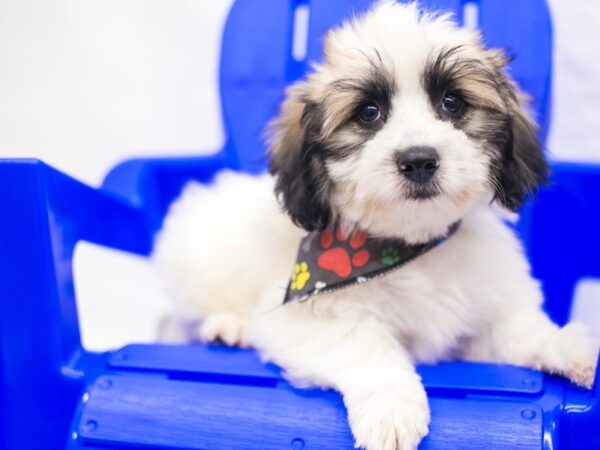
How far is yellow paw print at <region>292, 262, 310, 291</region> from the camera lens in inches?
72.3

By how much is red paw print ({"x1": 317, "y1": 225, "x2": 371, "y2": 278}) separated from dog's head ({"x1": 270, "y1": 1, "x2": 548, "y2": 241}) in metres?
0.06

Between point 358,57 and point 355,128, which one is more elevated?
point 358,57

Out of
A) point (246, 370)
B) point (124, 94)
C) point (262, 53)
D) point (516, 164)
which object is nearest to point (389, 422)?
point (246, 370)

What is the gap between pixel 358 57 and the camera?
1692mm

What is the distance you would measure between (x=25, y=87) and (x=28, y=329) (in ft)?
4.36

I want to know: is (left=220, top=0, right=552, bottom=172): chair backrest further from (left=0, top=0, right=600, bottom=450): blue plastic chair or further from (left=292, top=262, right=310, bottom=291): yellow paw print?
(left=292, top=262, right=310, bottom=291): yellow paw print

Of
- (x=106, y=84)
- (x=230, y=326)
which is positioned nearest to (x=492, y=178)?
(x=230, y=326)

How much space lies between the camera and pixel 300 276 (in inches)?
73.0

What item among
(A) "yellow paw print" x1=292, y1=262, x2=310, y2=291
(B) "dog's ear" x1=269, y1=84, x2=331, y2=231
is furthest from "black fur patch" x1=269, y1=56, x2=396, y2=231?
(A) "yellow paw print" x1=292, y1=262, x2=310, y2=291

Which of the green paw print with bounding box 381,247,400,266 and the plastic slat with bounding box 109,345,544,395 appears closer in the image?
the plastic slat with bounding box 109,345,544,395

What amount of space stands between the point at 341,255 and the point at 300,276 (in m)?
0.11

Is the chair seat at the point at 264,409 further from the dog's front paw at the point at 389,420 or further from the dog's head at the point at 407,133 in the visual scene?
the dog's head at the point at 407,133

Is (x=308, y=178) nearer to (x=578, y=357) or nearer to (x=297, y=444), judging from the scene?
(x=297, y=444)

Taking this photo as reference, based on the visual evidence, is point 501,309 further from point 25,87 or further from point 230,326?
point 25,87
